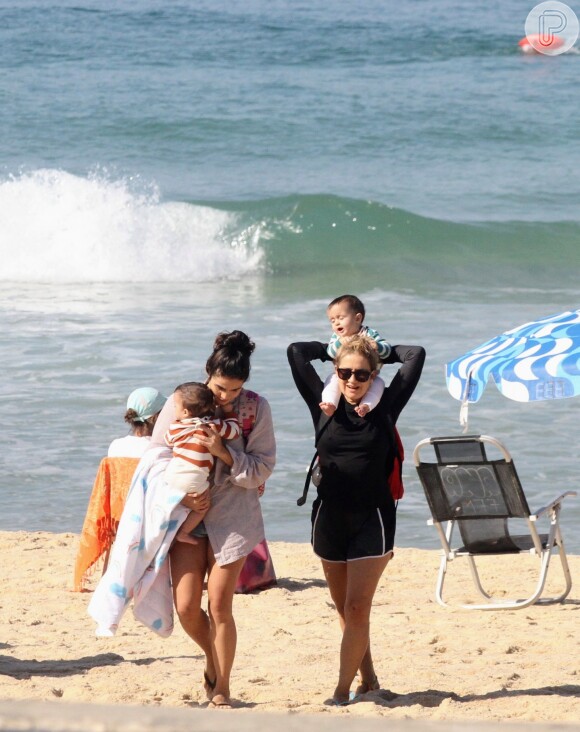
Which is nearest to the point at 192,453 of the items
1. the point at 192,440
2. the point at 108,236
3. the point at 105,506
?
the point at 192,440

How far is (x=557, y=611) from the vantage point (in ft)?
18.5

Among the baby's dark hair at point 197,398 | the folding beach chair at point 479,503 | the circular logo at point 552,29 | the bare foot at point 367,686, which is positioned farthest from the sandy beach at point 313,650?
the circular logo at point 552,29

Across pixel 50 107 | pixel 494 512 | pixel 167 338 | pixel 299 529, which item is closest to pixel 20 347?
pixel 167 338

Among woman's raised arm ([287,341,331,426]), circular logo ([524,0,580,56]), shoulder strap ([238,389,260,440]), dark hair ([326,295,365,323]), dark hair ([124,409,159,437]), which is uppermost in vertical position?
circular logo ([524,0,580,56])

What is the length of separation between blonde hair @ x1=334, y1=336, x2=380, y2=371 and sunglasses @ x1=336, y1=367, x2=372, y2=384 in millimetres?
32

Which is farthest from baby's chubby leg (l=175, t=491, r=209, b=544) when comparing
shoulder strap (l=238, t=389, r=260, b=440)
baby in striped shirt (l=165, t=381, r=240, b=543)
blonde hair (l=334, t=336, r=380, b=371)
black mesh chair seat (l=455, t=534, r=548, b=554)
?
black mesh chair seat (l=455, t=534, r=548, b=554)

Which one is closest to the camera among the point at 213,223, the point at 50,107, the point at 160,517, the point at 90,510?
the point at 160,517

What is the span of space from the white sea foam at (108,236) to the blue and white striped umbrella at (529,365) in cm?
1269

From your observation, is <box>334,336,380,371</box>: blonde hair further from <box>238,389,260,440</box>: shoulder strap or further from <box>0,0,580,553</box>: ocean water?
<box>0,0,580,553</box>: ocean water

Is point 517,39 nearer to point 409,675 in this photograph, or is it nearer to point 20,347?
point 20,347

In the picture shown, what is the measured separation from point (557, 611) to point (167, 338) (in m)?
7.48

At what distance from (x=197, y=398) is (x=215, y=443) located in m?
0.17

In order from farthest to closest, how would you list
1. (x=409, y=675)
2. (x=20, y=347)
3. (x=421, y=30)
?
1. (x=421, y=30)
2. (x=20, y=347)
3. (x=409, y=675)

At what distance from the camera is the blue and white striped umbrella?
445cm
